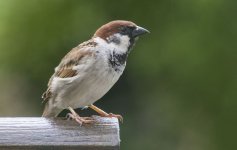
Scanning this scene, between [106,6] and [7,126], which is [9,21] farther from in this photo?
[7,126]

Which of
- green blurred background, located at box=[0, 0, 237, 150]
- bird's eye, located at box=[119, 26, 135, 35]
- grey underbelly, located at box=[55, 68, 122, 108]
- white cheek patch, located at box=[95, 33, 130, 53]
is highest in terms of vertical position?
bird's eye, located at box=[119, 26, 135, 35]

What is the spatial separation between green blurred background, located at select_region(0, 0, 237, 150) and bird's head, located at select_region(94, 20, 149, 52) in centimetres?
183

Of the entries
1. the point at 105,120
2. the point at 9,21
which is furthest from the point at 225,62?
the point at 105,120

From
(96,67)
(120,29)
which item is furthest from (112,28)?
(96,67)

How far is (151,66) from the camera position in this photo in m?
4.61

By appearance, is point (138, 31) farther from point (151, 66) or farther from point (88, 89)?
point (151, 66)

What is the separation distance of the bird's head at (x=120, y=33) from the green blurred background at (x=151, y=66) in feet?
6.00

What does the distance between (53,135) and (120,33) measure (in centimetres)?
93

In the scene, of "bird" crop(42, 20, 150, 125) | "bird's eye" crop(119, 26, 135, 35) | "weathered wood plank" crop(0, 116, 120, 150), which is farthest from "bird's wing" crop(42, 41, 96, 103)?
"weathered wood plank" crop(0, 116, 120, 150)

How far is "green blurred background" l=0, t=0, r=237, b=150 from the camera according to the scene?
4.45 m

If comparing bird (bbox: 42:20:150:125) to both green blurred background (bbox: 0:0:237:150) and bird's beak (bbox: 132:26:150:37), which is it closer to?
bird's beak (bbox: 132:26:150:37)

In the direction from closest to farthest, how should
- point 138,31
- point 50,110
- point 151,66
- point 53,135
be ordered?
point 53,135
point 138,31
point 50,110
point 151,66

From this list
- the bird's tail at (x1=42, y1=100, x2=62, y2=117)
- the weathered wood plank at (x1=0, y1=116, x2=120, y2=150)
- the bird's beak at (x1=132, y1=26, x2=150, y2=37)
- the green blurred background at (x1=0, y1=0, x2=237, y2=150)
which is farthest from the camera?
the green blurred background at (x1=0, y1=0, x2=237, y2=150)

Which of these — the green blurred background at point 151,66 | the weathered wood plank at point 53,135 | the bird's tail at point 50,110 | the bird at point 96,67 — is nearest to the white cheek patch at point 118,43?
the bird at point 96,67
